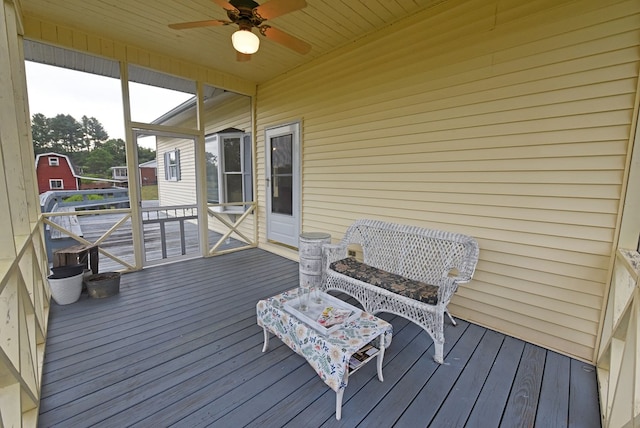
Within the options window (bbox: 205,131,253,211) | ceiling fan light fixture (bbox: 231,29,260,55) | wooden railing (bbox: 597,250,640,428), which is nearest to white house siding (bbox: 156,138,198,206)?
window (bbox: 205,131,253,211)

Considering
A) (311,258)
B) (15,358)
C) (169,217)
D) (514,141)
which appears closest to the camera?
(15,358)

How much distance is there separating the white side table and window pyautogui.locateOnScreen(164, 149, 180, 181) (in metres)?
2.88

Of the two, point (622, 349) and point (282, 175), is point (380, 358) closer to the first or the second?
point (622, 349)

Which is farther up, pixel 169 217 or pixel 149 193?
pixel 149 193

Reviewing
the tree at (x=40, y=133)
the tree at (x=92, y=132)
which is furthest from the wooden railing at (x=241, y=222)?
the tree at (x=40, y=133)

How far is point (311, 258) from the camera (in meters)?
3.45

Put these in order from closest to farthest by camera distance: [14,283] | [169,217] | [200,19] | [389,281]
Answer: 1. [14,283]
2. [389,281]
3. [200,19]
4. [169,217]

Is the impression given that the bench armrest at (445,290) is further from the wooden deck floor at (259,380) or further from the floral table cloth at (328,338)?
the floral table cloth at (328,338)

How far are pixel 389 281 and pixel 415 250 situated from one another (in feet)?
1.80

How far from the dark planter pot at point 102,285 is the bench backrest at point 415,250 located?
2.91m

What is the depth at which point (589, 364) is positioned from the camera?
219cm

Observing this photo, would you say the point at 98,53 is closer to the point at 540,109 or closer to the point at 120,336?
the point at 120,336

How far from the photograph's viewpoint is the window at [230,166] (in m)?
5.63

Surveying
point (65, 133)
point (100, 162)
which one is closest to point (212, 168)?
point (100, 162)
